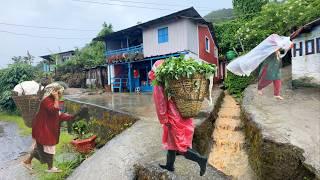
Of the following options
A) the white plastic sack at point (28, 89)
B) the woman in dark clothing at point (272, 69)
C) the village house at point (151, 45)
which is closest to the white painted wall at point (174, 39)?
the village house at point (151, 45)

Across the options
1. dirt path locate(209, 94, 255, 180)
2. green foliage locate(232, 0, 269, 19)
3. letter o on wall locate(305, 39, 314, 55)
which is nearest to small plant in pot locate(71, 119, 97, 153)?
dirt path locate(209, 94, 255, 180)

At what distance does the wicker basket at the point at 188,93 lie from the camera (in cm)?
577

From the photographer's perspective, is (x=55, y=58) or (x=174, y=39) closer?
(x=174, y=39)

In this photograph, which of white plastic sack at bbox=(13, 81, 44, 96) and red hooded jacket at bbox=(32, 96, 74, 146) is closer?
red hooded jacket at bbox=(32, 96, 74, 146)

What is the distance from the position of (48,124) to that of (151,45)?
16.1 m

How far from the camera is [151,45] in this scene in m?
22.8

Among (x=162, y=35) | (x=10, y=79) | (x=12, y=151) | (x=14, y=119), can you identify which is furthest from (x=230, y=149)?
(x=10, y=79)

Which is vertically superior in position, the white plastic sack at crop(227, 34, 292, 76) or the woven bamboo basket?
the white plastic sack at crop(227, 34, 292, 76)

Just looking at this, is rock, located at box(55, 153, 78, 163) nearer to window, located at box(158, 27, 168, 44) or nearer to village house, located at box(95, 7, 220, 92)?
village house, located at box(95, 7, 220, 92)

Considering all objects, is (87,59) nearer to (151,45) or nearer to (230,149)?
(151,45)

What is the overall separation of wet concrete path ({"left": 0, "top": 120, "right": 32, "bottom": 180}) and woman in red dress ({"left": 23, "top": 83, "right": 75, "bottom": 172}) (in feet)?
4.01

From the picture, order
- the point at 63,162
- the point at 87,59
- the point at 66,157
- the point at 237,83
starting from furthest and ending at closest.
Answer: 1. the point at 87,59
2. the point at 237,83
3. the point at 66,157
4. the point at 63,162

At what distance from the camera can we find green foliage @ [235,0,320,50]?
1628 centimetres

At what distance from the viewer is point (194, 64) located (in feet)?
19.2
